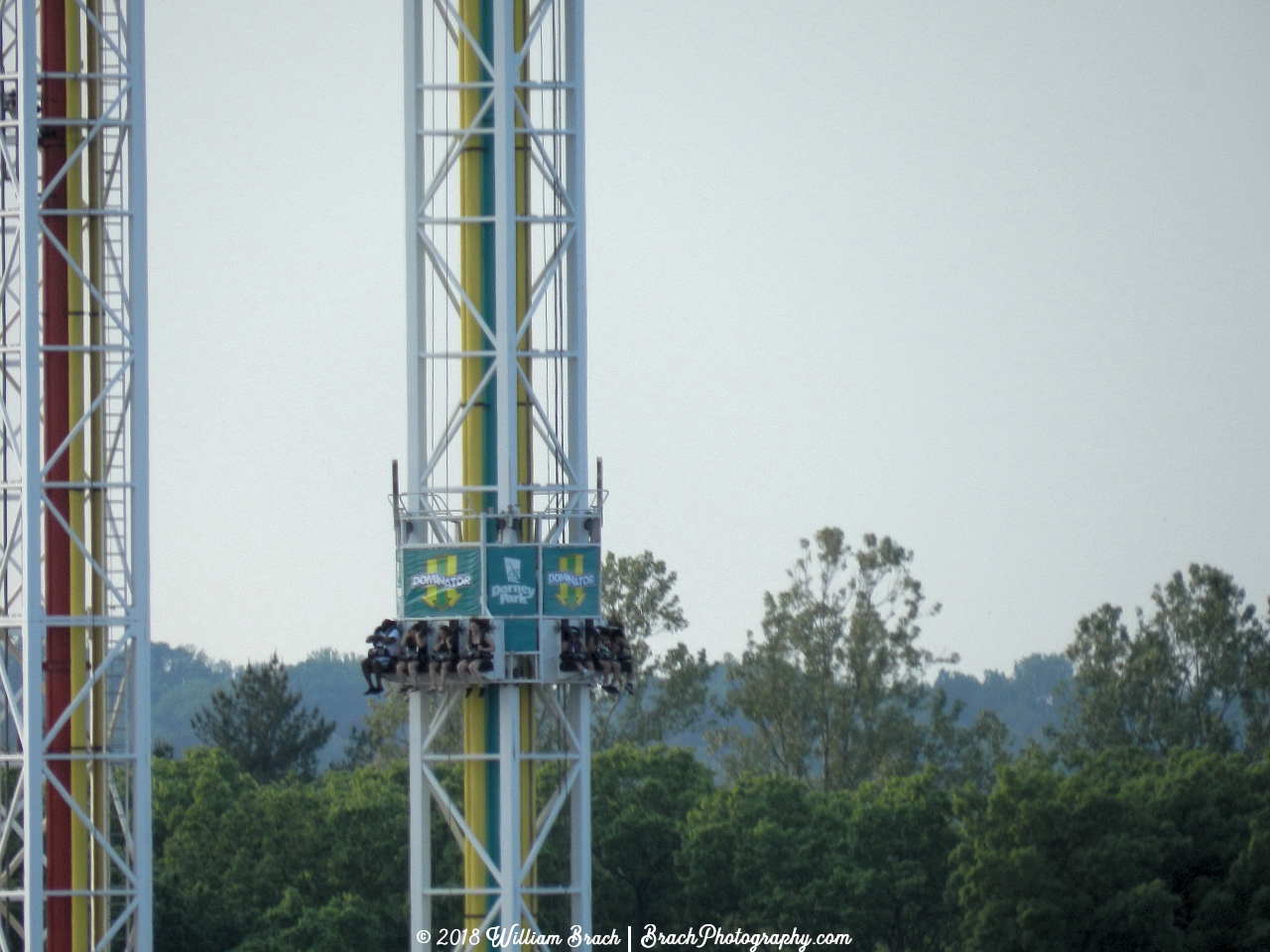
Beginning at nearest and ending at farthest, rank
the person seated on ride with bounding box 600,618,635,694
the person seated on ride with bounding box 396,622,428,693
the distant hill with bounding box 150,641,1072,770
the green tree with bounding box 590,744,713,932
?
the person seated on ride with bounding box 396,622,428,693, the person seated on ride with bounding box 600,618,635,694, the green tree with bounding box 590,744,713,932, the distant hill with bounding box 150,641,1072,770

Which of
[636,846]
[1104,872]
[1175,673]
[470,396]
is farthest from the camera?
[1175,673]

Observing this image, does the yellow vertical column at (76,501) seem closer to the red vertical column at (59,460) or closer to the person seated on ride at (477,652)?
the red vertical column at (59,460)

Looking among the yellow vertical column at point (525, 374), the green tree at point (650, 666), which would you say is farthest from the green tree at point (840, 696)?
the yellow vertical column at point (525, 374)

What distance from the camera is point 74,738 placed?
3856 centimetres

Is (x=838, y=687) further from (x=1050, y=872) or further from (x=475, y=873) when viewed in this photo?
(x=475, y=873)

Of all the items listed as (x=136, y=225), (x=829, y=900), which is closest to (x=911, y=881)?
(x=829, y=900)

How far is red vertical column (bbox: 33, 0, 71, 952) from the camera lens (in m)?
38.6

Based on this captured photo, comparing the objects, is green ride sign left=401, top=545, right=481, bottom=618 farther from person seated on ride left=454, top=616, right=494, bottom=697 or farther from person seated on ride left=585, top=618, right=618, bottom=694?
person seated on ride left=585, top=618, right=618, bottom=694

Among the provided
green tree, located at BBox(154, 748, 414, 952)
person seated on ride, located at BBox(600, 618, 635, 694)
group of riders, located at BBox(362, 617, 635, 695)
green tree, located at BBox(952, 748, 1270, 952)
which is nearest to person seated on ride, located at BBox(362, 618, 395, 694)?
group of riders, located at BBox(362, 617, 635, 695)

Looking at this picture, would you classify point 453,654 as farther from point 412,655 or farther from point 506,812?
point 506,812

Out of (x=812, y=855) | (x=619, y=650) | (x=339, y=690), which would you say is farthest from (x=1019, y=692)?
(x=619, y=650)

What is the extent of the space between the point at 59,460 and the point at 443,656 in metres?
8.18

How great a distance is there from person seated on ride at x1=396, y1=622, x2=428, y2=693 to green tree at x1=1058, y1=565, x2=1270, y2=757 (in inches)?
2038

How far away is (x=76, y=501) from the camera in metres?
38.7
